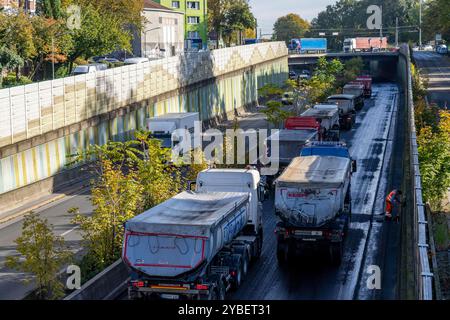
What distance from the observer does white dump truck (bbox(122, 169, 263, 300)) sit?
2105 centimetres

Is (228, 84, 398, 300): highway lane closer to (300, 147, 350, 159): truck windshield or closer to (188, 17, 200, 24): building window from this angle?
(300, 147, 350, 159): truck windshield

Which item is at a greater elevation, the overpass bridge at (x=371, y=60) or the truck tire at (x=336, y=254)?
the overpass bridge at (x=371, y=60)

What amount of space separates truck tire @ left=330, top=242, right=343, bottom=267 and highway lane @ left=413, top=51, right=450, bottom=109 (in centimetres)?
3418

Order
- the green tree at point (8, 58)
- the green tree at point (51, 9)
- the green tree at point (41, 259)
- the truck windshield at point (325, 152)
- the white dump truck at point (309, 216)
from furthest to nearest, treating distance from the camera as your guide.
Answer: the green tree at point (51, 9), the green tree at point (8, 58), the truck windshield at point (325, 152), the white dump truck at point (309, 216), the green tree at point (41, 259)

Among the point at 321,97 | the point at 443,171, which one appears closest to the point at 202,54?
the point at 321,97

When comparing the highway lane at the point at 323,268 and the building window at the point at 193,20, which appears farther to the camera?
the building window at the point at 193,20

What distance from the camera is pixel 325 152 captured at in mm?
38156

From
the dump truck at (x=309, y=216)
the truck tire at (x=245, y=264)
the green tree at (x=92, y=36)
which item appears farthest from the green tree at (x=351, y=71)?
the truck tire at (x=245, y=264)

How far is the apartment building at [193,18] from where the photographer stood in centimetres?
14888

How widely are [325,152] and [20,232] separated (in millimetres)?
16013

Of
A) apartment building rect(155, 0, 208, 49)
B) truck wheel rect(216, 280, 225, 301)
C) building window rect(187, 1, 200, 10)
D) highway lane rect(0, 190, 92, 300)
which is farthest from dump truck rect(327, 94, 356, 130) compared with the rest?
building window rect(187, 1, 200, 10)

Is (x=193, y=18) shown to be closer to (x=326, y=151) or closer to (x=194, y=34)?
(x=194, y=34)

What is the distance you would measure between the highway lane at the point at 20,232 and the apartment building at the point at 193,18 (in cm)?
11009

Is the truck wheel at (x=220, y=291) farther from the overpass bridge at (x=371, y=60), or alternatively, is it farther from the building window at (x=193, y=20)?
the building window at (x=193, y=20)
